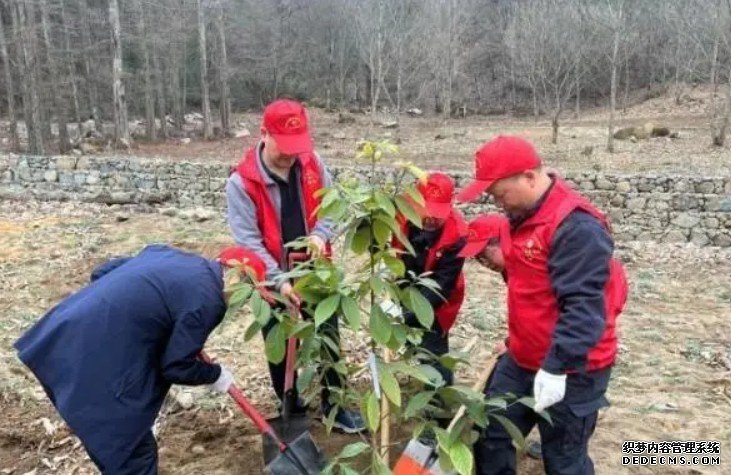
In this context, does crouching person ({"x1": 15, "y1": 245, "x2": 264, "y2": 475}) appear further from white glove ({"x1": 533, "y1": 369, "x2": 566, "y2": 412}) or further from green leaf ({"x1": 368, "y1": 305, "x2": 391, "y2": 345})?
white glove ({"x1": 533, "y1": 369, "x2": 566, "y2": 412})

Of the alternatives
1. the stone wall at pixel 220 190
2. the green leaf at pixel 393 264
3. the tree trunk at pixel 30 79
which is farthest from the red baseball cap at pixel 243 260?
the tree trunk at pixel 30 79

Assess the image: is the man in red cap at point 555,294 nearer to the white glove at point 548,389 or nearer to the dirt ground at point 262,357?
the white glove at point 548,389

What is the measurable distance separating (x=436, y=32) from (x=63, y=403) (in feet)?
85.6

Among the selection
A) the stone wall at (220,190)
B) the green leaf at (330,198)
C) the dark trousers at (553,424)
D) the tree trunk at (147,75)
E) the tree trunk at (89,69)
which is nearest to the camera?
the green leaf at (330,198)

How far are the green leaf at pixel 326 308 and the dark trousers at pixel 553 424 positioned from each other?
2.78 ft

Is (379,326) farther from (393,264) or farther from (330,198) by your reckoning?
(330,198)

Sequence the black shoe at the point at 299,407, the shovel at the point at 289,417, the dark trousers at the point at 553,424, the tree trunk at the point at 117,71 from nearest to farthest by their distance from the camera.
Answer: the dark trousers at the point at 553,424 → the shovel at the point at 289,417 → the black shoe at the point at 299,407 → the tree trunk at the point at 117,71

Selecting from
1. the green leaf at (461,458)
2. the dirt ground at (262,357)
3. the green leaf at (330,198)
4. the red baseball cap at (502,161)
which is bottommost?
the dirt ground at (262,357)

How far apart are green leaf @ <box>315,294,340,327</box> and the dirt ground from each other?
1.40 m

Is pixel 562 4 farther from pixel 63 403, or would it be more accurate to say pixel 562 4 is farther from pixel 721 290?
pixel 63 403

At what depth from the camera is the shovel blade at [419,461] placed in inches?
94.3

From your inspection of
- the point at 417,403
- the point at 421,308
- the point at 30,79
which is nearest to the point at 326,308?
the point at 421,308

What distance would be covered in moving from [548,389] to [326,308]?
755 mm

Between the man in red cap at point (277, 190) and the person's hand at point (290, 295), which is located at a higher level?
the man in red cap at point (277, 190)
